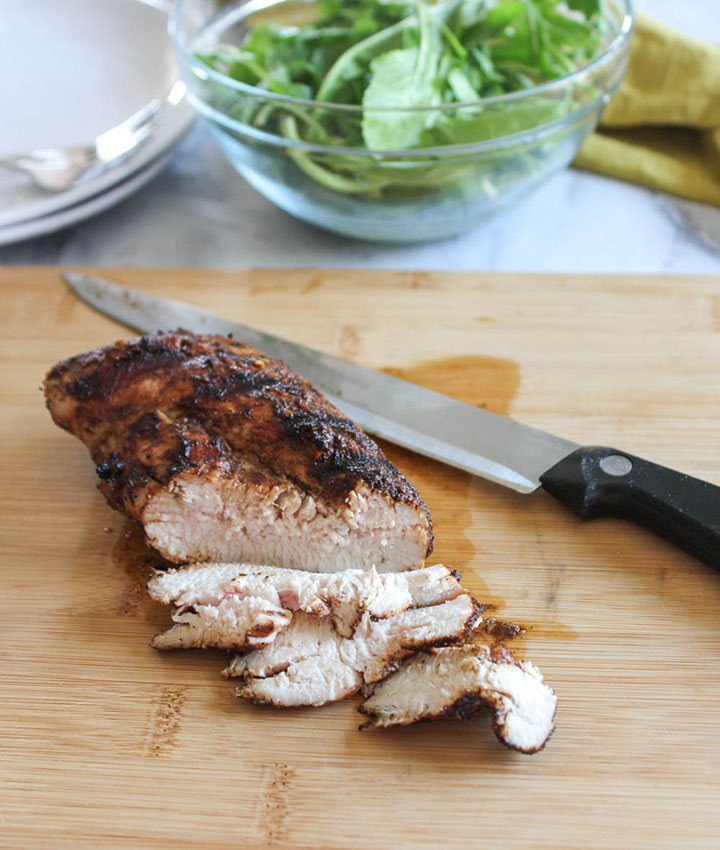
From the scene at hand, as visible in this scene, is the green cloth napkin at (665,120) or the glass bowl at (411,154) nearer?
the glass bowl at (411,154)

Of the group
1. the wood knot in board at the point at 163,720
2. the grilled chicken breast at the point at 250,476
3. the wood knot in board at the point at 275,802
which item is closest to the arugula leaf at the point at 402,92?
the grilled chicken breast at the point at 250,476

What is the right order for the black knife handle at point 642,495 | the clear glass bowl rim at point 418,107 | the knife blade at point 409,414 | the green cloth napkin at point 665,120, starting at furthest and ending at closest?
1. the green cloth napkin at point 665,120
2. the clear glass bowl rim at point 418,107
3. the knife blade at point 409,414
4. the black knife handle at point 642,495

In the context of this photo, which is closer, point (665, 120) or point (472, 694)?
point (472, 694)

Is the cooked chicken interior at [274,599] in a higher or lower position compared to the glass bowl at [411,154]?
lower

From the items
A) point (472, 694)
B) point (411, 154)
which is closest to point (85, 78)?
point (411, 154)

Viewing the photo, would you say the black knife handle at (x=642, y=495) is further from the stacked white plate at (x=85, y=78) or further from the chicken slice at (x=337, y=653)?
the stacked white plate at (x=85, y=78)

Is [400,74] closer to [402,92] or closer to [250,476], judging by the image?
[402,92]

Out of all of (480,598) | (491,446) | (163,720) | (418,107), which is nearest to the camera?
(163,720)

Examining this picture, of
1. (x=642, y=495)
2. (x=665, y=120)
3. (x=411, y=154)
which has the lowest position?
(x=642, y=495)
